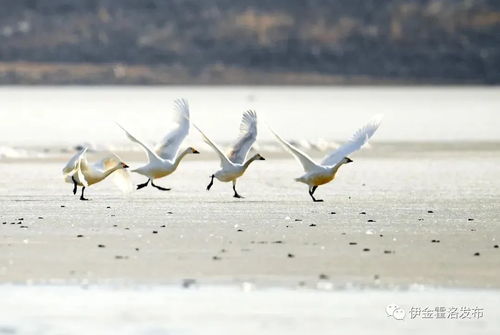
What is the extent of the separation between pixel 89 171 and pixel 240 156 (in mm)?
2098

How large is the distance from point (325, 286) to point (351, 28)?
14617 centimetres

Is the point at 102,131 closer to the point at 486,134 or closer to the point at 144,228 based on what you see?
the point at 486,134

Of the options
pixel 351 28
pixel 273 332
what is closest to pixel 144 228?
pixel 273 332

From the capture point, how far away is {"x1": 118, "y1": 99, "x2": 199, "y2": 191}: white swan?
22.1 meters

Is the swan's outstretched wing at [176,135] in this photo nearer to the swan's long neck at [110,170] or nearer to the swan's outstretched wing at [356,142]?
the swan's long neck at [110,170]

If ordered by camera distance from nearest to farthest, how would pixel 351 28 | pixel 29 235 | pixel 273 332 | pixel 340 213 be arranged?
pixel 273 332
pixel 29 235
pixel 340 213
pixel 351 28

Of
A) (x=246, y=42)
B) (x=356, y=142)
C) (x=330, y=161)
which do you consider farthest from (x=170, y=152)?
(x=246, y=42)

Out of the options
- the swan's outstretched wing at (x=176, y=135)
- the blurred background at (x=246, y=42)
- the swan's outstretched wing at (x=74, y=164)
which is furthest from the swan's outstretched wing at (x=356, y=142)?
the blurred background at (x=246, y=42)

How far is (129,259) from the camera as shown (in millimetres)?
15836

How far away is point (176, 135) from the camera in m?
23.0

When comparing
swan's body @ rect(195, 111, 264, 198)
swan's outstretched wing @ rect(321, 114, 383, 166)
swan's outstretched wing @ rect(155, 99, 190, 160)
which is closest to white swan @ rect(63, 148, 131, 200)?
swan's outstretched wing @ rect(155, 99, 190, 160)

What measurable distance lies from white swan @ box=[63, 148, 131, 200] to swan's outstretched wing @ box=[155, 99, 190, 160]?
70 cm

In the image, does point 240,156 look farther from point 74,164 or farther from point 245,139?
point 74,164

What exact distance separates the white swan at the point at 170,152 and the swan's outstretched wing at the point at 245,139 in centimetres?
73
